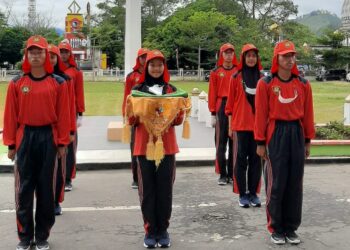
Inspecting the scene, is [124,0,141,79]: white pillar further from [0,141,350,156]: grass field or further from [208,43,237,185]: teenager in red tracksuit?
[208,43,237,185]: teenager in red tracksuit

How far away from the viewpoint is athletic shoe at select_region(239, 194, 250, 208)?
Result: 20.2 ft

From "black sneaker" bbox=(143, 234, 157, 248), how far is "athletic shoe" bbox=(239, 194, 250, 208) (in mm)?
1724

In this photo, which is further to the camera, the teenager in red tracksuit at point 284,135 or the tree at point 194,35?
the tree at point 194,35

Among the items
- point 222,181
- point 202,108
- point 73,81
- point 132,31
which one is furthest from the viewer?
point 202,108

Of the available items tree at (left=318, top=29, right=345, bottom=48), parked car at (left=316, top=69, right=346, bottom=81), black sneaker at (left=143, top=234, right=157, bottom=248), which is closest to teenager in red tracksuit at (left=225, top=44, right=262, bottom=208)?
black sneaker at (left=143, top=234, right=157, bottom=248)

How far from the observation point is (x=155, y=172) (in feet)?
15.3

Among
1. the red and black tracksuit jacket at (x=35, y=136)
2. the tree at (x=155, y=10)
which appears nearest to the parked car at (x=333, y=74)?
the tree at (x=155, y=10)

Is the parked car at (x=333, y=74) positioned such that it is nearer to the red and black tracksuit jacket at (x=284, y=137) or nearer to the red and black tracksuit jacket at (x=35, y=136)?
the red and black tracksuit jacket at (x=284, y=137)

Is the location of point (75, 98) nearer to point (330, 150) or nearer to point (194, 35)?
point (330, 150)

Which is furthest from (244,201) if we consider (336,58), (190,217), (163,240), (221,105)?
(336,58)

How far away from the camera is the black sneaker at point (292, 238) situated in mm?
4840

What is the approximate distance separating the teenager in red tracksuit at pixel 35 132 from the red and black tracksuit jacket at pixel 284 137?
1875 millimetres

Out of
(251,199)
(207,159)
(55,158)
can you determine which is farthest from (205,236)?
(207,159)

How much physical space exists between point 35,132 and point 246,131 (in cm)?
265
